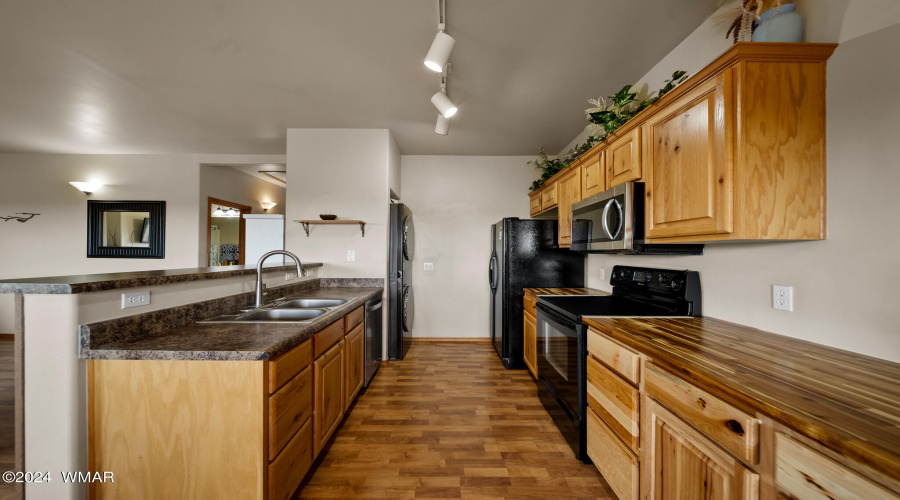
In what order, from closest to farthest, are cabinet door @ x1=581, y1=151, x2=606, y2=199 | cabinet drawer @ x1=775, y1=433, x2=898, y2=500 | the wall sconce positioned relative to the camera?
cabinet drawer @ x1=775, y1=433, x2=898, y2=500, cabinet door @ x1=581, y1=151, x2=606, y2=199, the wall sconce

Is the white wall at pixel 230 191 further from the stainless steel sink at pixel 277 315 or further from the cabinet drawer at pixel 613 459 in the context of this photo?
the cabinet drawer at pixel 613 459

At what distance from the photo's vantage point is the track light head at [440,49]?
1.74m

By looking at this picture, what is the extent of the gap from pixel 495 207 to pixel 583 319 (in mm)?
2792

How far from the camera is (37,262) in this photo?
14.5 ft

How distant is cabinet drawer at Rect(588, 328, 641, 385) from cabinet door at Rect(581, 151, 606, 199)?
1.06 metres

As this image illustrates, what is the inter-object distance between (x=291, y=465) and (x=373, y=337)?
62.8 inches

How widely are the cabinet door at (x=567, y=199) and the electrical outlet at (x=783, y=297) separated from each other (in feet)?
4.61

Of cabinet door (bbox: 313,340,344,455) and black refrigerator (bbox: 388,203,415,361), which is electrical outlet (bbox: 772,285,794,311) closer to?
cabinet door (bbox: 313,340,344,455)

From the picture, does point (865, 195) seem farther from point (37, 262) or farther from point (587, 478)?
point (37, 262)

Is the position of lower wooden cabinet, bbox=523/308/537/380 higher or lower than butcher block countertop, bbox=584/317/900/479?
lower

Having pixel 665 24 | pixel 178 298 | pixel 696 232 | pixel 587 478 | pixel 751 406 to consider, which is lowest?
pixel 587 478

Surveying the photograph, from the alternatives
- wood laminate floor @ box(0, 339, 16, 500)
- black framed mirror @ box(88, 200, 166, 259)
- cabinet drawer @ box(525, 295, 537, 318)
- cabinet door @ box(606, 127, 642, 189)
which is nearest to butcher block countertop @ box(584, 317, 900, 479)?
cabinet door @ box(606, 127, 642, 189)

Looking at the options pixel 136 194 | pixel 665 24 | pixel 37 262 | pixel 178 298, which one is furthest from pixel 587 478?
pixel 37 262

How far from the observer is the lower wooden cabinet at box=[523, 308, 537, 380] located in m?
2.90
